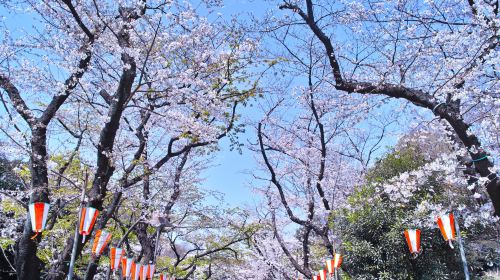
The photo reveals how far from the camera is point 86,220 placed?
527 centimetres

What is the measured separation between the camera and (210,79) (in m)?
7.81

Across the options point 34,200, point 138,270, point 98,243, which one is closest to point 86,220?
point 34,200

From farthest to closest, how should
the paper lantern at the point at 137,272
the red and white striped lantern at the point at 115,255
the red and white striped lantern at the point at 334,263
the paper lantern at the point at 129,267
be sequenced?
the paper lantern at the point at 137,272 < the paper lantern at the point at 129,267 < the red and white striped lantern at the point at 334,263 < the red and white striped lantern at the point at 115,255

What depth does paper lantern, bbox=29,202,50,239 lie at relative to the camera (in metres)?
4.89

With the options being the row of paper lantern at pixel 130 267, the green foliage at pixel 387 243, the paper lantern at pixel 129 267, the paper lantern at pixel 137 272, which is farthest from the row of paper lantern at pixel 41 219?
the green foliage at pixel 387 243

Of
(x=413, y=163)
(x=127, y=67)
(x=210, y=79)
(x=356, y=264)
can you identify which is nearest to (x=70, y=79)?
(x=127, y=67)

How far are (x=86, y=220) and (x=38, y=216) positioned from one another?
0.59 meters

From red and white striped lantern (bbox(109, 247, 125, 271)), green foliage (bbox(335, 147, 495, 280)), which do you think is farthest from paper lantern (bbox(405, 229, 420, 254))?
red and white striped lantern (bbox(109, 247, 125, 271))

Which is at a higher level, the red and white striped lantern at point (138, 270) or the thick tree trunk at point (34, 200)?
the thick tree trunk at point (34, 200)

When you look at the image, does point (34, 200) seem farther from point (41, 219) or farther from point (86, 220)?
point (86, 220)

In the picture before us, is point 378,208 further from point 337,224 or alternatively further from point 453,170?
point 453,170

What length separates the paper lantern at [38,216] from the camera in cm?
489

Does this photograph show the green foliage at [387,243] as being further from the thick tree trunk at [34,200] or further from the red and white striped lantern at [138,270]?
the thick tree trunk at [34,200]

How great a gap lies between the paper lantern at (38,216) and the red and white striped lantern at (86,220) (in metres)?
0.47
